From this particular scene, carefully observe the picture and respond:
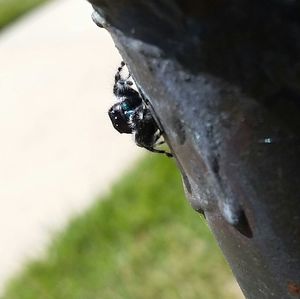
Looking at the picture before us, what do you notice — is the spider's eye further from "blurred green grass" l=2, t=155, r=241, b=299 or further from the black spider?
"blurred green grass" l=2, t=155, r=241, b=299

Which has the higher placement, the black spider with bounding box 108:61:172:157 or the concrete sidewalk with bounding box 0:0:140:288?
the black spider with bounding box 108:61:172:157

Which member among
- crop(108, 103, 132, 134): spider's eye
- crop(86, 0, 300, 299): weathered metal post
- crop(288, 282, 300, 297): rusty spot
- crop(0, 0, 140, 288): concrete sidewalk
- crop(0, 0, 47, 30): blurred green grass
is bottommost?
crop(0, 0, 47, 30): blurred green grass

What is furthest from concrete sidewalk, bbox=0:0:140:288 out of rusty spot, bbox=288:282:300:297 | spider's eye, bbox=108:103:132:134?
rusty spot, bbox=288:282:300:297

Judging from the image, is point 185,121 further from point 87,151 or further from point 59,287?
point 87,151

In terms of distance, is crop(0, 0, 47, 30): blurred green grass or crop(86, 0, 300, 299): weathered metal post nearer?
crop(86, 0, 300, 299): weathered metal post

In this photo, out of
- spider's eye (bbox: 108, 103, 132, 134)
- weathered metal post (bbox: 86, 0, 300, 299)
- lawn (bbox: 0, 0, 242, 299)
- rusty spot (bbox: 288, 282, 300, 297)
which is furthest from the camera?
lawn (bbox: 0, 0, 242, 299)

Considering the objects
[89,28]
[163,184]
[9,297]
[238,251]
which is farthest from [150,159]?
[238,251]
